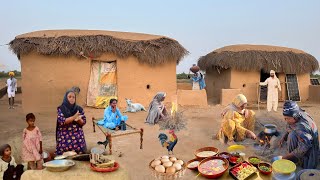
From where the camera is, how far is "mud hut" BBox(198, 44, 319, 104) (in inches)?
529

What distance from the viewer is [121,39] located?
10641 millimetres

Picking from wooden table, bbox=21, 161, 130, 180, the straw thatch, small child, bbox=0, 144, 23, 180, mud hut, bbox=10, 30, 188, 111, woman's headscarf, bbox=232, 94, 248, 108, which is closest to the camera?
wooden table, bbox=21, 161, 130, 180

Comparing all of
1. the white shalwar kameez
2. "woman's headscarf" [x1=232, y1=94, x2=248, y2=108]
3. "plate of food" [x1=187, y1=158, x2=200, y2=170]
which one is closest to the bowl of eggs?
"plate of food" [x1=187, y1=158, x2=200, y2=170]

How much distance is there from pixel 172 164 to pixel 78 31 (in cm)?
844

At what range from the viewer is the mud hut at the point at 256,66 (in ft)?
44.1

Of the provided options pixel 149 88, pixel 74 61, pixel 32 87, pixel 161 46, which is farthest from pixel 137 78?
pixel 32 87

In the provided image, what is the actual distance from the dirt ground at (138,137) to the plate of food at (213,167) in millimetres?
207

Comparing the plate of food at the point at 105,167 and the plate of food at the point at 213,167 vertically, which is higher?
the plate of food at the point at 105,167

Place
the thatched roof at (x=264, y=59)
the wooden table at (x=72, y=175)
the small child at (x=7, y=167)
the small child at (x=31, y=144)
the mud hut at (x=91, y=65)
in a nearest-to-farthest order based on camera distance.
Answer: the wooden table at (x=72, y=175), the small child at (x=7, y=167), the small child at (x=31, y=144), the mud hut at (x=91, y=65), the thatched roof at (x=264, y=59)

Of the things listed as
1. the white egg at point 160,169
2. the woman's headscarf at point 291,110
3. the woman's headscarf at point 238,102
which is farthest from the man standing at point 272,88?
the white egg at point 160,169

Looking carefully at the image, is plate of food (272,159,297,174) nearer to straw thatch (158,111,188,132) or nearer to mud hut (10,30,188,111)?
straw thatch (158,111,188,132)

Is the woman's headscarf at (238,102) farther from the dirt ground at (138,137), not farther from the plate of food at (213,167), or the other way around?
the plate of food at (213,167)

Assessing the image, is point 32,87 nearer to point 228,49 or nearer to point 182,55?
point 182,55

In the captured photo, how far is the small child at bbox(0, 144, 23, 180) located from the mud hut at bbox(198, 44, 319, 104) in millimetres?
11136
